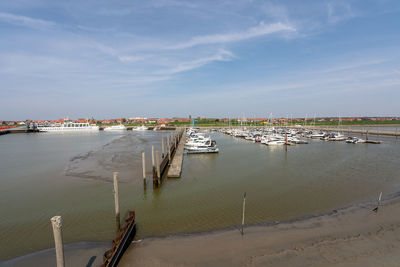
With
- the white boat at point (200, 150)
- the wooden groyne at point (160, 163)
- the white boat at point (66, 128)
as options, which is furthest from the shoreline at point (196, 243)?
the white boat at point (66, 128)

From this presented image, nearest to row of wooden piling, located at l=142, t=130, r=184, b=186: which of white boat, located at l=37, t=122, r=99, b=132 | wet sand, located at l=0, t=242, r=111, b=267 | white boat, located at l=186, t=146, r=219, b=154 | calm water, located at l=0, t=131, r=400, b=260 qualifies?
calm water, located at l=0, t=131, r=400, b=260

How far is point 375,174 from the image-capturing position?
19.3 metres

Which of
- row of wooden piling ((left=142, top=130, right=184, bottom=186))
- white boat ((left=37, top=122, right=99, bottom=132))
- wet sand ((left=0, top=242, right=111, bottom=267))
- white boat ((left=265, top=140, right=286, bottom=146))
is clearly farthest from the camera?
white boat ((left=37, top=122, right=99, bottom=132))

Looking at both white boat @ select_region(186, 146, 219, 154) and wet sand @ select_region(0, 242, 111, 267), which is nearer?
wet sand @ select_region(0, 242, 111, 267)

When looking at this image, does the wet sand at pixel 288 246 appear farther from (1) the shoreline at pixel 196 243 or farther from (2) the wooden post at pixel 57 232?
(2) the wooden post at pixel 57 232

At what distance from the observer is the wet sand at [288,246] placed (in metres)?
7.47

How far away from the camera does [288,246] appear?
8.27 metres

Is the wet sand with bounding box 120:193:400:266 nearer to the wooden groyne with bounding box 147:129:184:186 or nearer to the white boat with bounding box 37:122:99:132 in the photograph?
the wooden groyne with bounding box 147:129:184:186

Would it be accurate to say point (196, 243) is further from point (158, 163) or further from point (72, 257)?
point (158, 163)

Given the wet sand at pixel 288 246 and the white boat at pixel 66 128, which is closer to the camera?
the wet sand at pixel 288 246

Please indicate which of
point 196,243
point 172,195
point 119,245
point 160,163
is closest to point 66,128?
point 160,163

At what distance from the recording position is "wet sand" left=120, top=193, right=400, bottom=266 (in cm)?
747

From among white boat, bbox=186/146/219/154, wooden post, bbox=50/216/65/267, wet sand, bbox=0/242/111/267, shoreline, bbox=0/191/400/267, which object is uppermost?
wooden post, bbox=50/216/65/267

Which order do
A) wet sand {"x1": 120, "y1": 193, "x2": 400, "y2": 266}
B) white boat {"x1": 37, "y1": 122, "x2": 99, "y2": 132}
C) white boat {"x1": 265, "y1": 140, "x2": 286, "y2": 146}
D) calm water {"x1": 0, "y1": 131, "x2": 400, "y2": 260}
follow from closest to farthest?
wet sand {"x1": 120, "y1": 193, "x2": 400, "y2": 266}, calm water {"x1": 0, "y1": 131, "x2": 400, "y2": 260}, white boat {"x1": 265, "y1": 140, "x2": 286, "y2": 146}, white boat {"x1": 37, "y1": 122, "x2": 99, "y2": 132}
